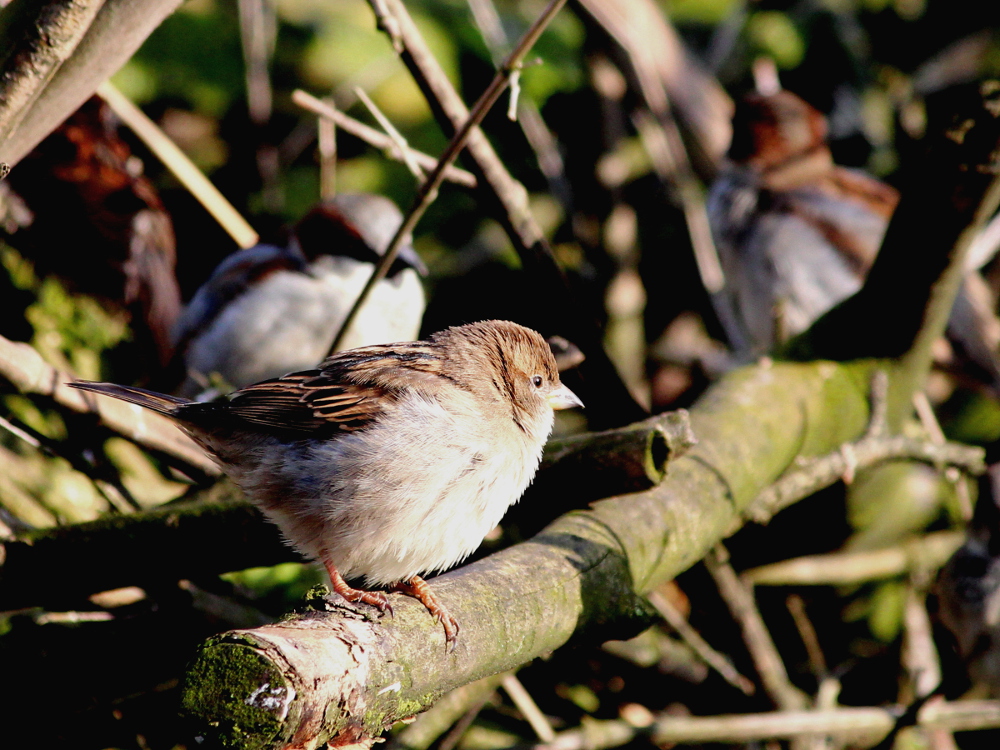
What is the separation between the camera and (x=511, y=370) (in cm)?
309

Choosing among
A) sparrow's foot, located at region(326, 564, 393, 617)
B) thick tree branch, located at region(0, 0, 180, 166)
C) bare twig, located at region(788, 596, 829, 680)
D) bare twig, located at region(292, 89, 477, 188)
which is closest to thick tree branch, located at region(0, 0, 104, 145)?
thick tree branch, located at region(0, 0, 180, 166)

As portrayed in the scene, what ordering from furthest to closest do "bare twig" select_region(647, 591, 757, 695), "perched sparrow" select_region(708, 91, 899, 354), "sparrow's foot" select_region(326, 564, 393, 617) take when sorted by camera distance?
"perched sparrow" select_region(708, 91, 899, 354) → "bare twig" select_region(647, 591, 757, 695) → "sparrow's foot" select_region(326, 564, 393, 617)

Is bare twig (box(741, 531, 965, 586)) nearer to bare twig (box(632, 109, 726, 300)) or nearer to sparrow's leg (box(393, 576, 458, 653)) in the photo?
bare twig (box(632, 109, 726, 300))

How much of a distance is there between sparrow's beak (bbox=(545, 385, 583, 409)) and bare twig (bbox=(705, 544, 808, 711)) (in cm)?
106

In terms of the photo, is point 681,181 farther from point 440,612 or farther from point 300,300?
point 440,612

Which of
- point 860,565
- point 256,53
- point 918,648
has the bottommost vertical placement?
point 918,648

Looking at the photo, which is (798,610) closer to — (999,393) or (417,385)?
(999,393)

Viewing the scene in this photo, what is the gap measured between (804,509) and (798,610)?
1.55 ft

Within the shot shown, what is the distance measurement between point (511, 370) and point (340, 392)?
0.54 meters

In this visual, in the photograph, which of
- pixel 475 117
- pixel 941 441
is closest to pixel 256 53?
pixel 475 117

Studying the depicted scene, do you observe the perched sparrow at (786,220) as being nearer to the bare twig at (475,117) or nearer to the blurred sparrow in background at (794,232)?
the blurred sparrow in background at (794,232)

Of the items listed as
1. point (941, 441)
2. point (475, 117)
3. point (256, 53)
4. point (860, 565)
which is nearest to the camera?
point (475, 117)

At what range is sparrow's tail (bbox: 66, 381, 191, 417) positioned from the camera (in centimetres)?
277

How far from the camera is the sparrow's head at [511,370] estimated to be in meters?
2.96
